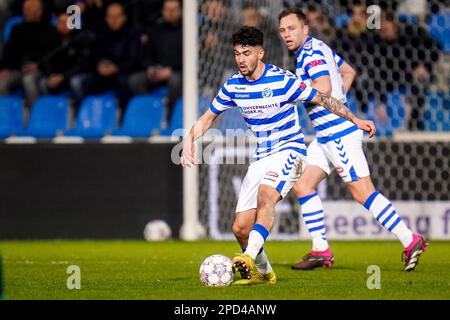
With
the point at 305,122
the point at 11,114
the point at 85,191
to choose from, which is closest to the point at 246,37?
the point at 85,191

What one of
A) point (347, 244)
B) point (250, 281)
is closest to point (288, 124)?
point (250, 281)

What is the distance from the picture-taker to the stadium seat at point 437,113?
496 inches

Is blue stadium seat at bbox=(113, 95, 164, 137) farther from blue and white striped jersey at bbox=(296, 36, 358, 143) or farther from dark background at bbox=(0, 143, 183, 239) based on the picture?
blue and white striped jersey at bbox=(296, 36, 358, 143)

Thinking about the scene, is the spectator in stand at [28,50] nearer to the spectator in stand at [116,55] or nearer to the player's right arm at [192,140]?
the spectator in stand at [116,55]

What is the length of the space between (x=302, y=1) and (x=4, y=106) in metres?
4.24

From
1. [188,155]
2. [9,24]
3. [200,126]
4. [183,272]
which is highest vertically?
[9,24]

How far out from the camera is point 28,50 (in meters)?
13.9

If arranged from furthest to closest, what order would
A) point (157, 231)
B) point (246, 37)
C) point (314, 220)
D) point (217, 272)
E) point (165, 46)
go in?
1. point (165, 46)
2. point (157, 231)
3. point (314, 220)
4. point (246, 37)
5. point (217, 272)

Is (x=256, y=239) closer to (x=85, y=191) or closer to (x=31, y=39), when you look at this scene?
(x=85, y=191)

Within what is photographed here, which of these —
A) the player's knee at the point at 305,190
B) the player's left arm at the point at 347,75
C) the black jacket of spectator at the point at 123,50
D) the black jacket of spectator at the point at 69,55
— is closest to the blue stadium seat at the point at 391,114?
the black jacket of spectator at the point at 123,50

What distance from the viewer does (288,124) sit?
742 centimetres

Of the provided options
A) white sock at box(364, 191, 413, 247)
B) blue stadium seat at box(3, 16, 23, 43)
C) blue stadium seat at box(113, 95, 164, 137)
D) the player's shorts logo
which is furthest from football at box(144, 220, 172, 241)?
the player's shorts logo

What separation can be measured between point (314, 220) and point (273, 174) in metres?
1.67
